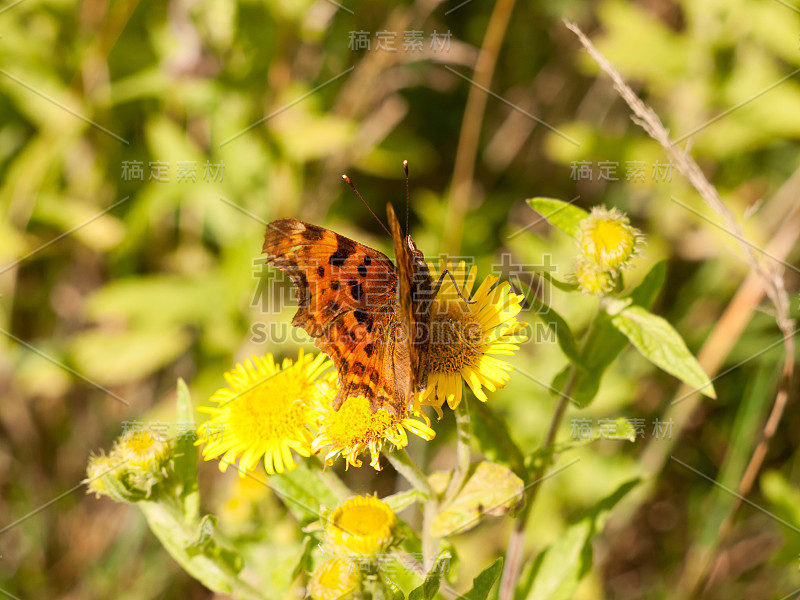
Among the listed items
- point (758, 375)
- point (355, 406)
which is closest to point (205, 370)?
point (355, 406)

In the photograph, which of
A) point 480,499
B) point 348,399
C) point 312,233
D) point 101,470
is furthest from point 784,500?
point 101,470

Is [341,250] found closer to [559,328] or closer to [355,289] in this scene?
[355,289]

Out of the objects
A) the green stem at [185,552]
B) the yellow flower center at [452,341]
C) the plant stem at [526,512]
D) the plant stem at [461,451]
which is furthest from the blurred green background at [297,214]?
the plant stem at [461,451]

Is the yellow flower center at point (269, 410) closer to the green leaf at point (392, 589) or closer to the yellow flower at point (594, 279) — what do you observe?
the green leaf at point (392, 589)

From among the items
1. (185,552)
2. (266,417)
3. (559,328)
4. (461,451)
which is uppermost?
(559,328)

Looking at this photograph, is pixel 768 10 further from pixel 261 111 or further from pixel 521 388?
pixel 261 111

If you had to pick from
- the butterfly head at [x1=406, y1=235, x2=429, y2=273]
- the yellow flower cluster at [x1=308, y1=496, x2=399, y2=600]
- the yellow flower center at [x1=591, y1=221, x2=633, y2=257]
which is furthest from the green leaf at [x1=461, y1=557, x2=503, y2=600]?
the yellow flower center at [x1=591, y1=221, x2=633, y2=257]
